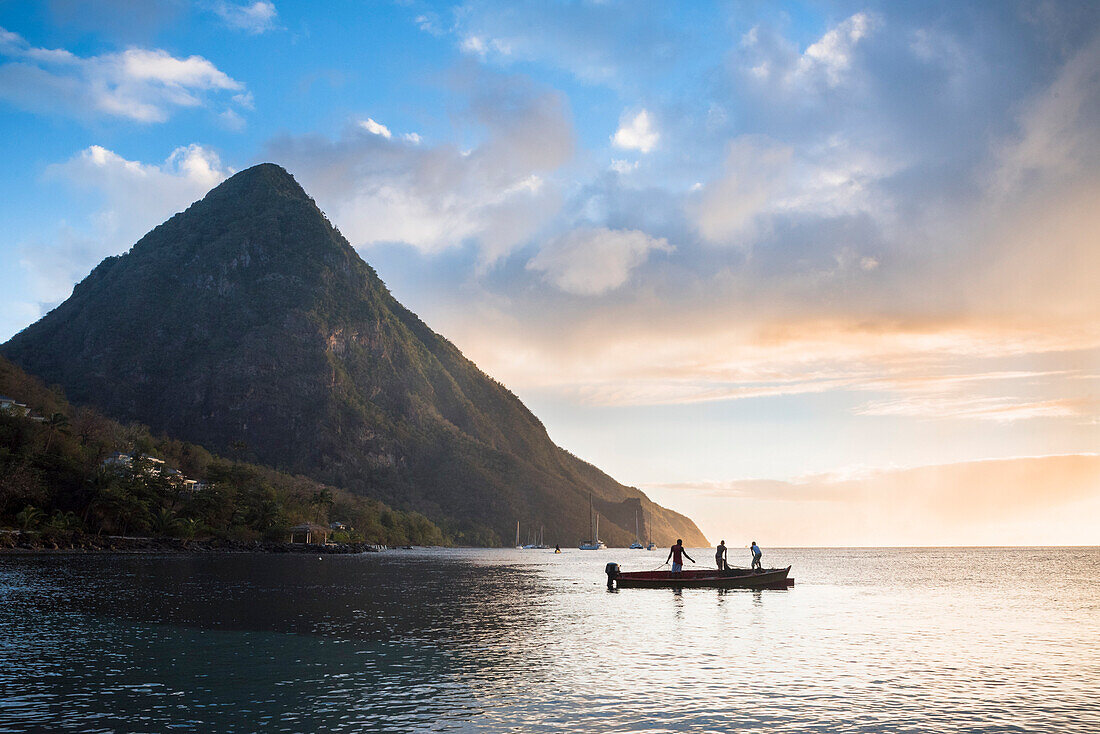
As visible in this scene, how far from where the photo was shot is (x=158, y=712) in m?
18.6

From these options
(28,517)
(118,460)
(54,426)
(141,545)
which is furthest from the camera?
(118,460)

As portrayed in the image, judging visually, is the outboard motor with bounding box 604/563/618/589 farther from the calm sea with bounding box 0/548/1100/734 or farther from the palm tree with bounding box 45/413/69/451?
the palm tree with bounding box 45/413/69/451

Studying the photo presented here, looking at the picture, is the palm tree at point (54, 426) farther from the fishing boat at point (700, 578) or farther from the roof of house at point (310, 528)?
the fishing boat at point (700, 578)

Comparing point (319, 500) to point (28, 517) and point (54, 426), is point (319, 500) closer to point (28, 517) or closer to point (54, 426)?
point (54, 426)

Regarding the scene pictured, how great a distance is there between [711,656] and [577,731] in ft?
41.4

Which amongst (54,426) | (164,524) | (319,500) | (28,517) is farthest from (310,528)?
(28,517)

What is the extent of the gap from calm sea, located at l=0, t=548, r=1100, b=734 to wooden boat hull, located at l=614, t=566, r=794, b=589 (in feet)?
21.3

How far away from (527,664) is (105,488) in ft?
370

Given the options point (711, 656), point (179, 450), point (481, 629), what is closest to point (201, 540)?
point (179, 450)

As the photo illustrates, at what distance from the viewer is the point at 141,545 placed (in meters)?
111

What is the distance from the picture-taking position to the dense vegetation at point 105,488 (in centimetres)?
10918

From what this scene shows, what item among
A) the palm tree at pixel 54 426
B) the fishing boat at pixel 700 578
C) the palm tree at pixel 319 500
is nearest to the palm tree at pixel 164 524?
the palm tree at pixel 54 426

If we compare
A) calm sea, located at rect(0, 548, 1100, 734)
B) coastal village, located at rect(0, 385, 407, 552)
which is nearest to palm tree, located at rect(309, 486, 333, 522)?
coastal village, located at rect(0, 385, 407, 552)

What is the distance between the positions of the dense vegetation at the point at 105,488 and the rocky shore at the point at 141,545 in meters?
2.69
